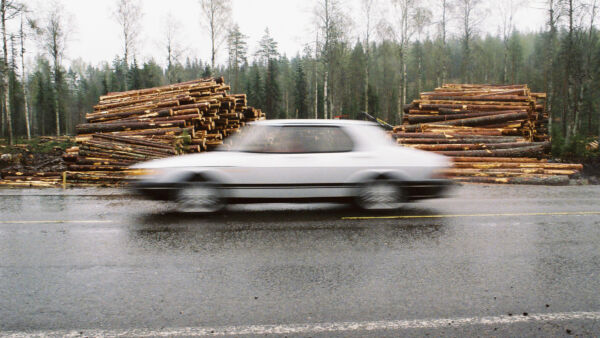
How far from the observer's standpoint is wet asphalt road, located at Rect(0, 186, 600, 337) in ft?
10.7

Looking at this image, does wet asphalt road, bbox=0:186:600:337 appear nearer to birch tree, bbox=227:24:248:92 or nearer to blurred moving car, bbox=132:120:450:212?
blurred moving car, bbox=132:120:450:212

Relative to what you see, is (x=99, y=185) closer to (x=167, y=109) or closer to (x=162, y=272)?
(x=167, y=109)

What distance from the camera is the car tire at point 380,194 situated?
7001 mm

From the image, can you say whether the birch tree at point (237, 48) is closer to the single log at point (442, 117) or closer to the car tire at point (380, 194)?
the single log at point (442, 117)

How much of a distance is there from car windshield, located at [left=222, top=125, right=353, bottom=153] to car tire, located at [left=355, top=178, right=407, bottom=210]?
729mm

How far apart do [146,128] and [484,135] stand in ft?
38.5

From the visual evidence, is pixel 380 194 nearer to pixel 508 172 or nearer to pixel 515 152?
pixel 508 172

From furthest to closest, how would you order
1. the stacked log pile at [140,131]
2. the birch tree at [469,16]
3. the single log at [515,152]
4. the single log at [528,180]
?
the birch tree at [469,16], the single log at [515,152], the single log at [528,180], the stacked log pile at [140,131]

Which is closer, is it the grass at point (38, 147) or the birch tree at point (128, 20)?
the grass at point (38, 147)

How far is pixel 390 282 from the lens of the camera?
13.1 feet

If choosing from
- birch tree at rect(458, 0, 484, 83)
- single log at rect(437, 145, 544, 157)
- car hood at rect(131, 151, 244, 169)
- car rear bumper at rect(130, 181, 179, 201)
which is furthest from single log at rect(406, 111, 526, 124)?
birch tree at rect(458, 0, 484, 83)

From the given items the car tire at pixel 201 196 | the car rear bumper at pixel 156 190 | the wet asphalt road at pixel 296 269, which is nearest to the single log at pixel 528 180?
the wet asphalt road at pixel 296 269

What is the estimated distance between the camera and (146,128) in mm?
14289

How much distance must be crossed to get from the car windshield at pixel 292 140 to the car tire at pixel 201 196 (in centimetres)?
77
